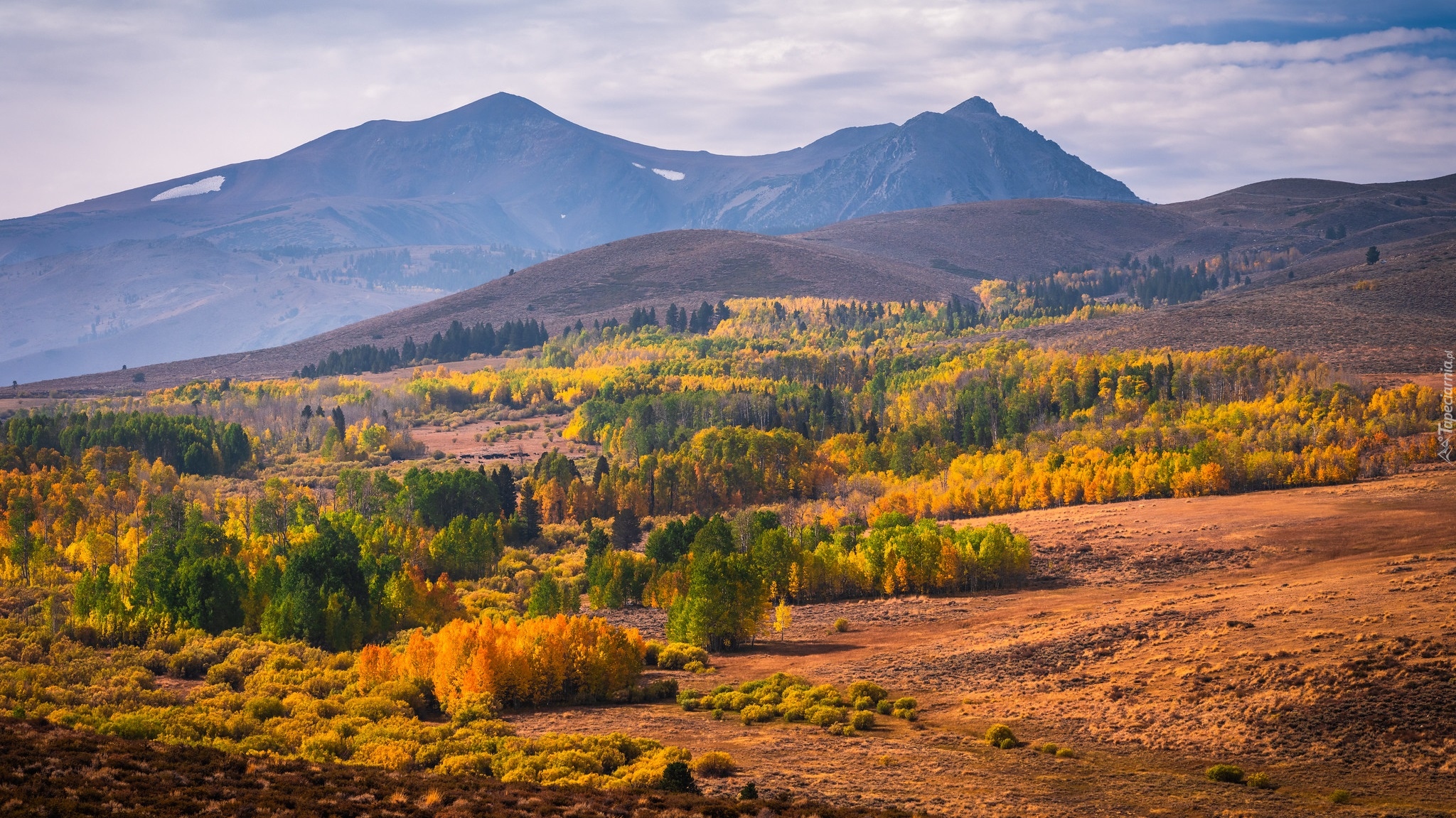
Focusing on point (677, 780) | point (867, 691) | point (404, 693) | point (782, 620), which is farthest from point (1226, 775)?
point (404, 693)

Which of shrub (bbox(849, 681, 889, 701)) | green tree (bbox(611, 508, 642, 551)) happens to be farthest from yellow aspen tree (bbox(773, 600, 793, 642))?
green tree (bbox(611, 508, 642, 551))

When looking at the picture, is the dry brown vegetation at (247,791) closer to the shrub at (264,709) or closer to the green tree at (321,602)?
the shrub at (264,709)

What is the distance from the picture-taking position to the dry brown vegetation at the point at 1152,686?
55.8 metres

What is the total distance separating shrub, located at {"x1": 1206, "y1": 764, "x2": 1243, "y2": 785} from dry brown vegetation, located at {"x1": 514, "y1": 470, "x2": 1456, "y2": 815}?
637mm

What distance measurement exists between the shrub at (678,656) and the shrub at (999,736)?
25.4 meters

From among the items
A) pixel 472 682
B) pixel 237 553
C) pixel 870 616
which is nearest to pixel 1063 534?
pixel 870 616

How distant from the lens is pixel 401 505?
5340 inches

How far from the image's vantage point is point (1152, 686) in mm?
69812

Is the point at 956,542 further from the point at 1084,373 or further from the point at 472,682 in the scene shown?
the point at 1084,373

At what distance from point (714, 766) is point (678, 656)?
26842 mm

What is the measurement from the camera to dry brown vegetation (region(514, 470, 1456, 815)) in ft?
183

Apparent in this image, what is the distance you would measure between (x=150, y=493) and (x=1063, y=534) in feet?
345

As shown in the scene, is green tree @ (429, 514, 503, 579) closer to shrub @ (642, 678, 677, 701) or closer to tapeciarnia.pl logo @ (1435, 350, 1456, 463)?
shrub @ (642, 678, 677, 701)

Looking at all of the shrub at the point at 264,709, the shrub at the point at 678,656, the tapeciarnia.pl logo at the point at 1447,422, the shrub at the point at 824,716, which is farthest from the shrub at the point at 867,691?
the tapeciarnia.pl logo at the point at 1447,422
